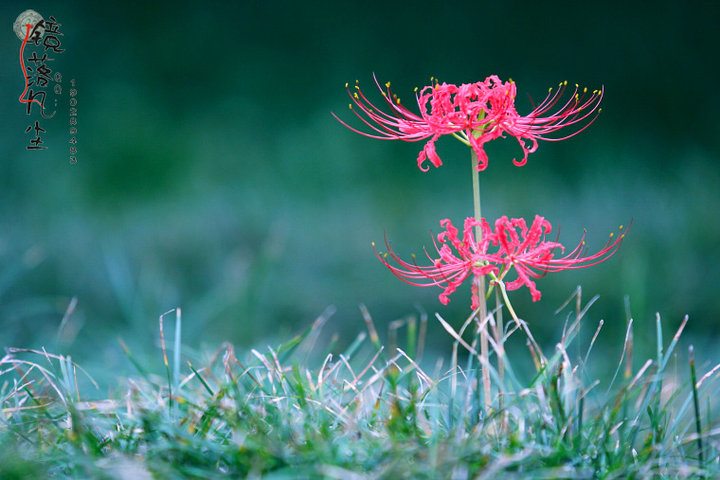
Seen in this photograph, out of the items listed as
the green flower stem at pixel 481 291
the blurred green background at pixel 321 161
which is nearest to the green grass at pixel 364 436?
the green flower stem at pixel 481 291

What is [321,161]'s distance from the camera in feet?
8.71

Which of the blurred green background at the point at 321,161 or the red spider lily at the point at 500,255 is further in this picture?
the blurred green background at the point at 321,161

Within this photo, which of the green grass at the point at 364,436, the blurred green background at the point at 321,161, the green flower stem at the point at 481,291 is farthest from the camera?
the blurred green background at the point at 321,161

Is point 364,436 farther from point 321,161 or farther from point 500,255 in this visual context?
point 321,161

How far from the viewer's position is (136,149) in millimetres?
2670

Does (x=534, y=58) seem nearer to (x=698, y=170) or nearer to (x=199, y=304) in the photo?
(x=698, y=170)

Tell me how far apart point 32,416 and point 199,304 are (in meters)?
1.25

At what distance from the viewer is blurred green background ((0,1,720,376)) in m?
2.21

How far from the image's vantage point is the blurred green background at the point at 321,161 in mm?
2211

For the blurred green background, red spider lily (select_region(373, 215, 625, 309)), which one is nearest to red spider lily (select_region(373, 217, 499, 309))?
red spider lily (select_region(373, 215, 625, 309))

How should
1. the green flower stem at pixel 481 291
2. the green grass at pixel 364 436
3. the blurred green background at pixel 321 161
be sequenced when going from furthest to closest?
the blurred green background at pixel 321 161 < the green flower stem at pixel 481 291 < the green grass at pixel 364 436

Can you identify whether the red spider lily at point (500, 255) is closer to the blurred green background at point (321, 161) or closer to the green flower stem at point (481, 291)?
the green flower stem at point (481, 291)

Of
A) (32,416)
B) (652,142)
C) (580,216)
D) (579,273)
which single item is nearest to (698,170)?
(652,142)

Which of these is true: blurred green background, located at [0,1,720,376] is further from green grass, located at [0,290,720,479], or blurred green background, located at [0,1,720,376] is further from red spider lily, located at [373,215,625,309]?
red spider lily, located at [373,215,625,309]
